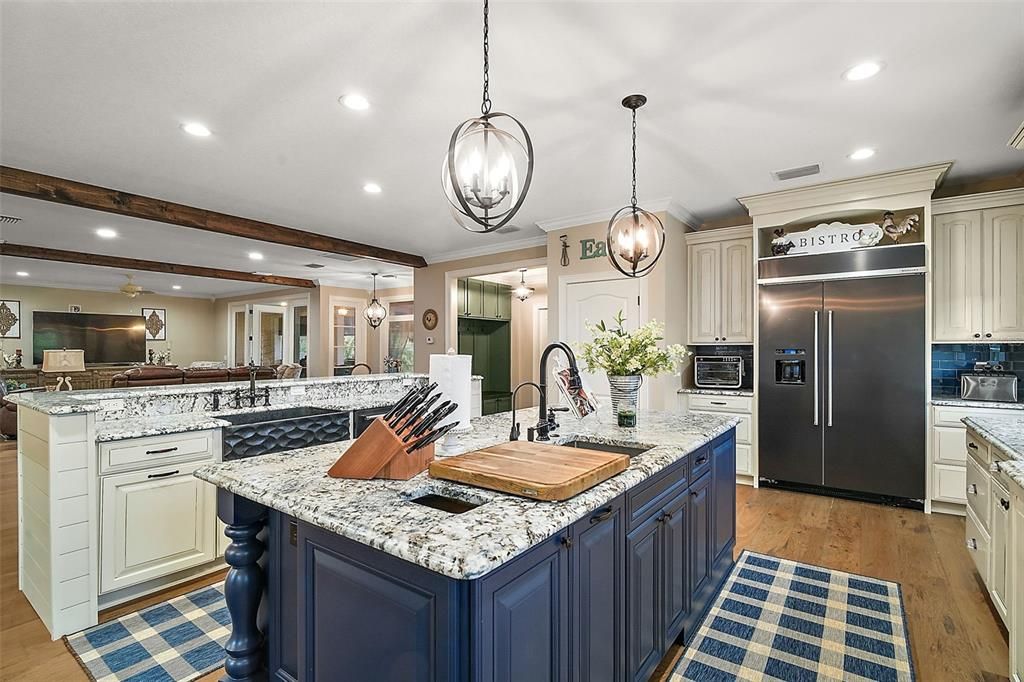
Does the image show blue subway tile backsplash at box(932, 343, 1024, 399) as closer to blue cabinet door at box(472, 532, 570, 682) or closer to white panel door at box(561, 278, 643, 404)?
white panel door at box(561, 278, 643, 404)

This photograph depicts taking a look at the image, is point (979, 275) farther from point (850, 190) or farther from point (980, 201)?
point (850, 190)

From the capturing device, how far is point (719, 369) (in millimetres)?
4781

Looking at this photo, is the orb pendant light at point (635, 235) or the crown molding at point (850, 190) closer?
the orb pendant light at point (635, 235)

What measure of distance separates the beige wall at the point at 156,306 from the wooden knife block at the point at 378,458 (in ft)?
39.8

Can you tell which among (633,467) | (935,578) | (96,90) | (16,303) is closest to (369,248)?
(96,90)

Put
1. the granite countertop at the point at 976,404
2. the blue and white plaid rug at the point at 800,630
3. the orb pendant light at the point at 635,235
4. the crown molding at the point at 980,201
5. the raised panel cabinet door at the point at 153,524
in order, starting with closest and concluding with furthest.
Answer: the blue and white plaid rug at the point at 800,630 < the raised panel cabinet door at the point at 153,524 < the orb pendant light at the point at 635,235 < the granite countertop at the point at 976,404 < the crown molding at the point at 980,201

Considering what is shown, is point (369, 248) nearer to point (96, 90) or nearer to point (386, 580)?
point (96, 90)

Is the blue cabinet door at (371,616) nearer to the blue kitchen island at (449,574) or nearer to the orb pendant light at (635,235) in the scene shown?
the blue kitchen island at (449,574)

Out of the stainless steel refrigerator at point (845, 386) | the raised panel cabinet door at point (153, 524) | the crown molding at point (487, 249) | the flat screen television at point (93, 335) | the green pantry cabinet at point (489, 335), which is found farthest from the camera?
the flat screen television at point (93, 335)

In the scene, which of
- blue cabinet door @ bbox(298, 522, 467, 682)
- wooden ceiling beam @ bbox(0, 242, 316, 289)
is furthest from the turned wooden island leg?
wooden ceiling beam @ bbox(0, 242, 316, 289)

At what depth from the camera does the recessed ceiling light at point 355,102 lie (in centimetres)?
257

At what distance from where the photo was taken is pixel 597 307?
15.8 ft

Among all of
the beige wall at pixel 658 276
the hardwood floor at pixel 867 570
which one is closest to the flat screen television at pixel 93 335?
the hardwood floor at pixel 867 570

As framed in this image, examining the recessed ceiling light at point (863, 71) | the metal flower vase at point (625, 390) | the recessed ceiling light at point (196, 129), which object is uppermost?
the recessed ceiling light at point (863, 71)
